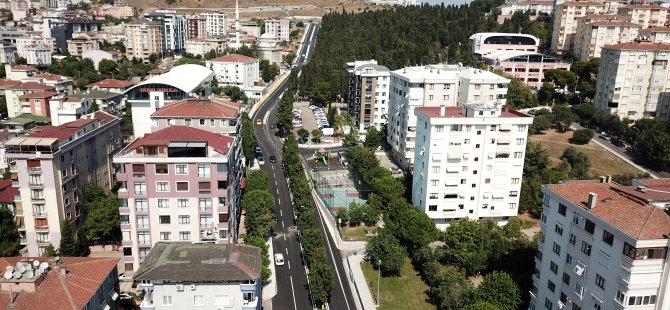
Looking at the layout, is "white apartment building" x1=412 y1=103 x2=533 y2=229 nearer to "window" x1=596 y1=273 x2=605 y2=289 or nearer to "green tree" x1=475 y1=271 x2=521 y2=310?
"green tree" x1=475 y1=271 x2=521 y2=310

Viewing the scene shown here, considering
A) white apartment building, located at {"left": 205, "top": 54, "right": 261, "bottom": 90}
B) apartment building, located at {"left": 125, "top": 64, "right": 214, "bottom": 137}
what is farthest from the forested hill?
apartment building, located at {"left": 125, "top": 64, "right": 214, "bottom": 137}

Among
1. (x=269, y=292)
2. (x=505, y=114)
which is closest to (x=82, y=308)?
(x=269, y=292)

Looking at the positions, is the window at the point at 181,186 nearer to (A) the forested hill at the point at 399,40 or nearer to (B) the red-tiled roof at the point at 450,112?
(B) the red-tiled roof at the point at 450,112

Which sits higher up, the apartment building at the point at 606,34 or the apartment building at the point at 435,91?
the apartment building at the point at 606,34

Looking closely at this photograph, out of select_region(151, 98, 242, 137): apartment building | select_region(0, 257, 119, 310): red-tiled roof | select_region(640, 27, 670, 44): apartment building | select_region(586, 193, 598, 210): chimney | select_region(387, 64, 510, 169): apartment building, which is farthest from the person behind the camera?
select_region(640, 27, 670, 44): apartment building

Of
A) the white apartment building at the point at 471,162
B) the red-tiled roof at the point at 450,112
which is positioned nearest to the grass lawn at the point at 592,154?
the red-tiled roof at the point at 450,112

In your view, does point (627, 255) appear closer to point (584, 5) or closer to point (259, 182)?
point (259, 182)
